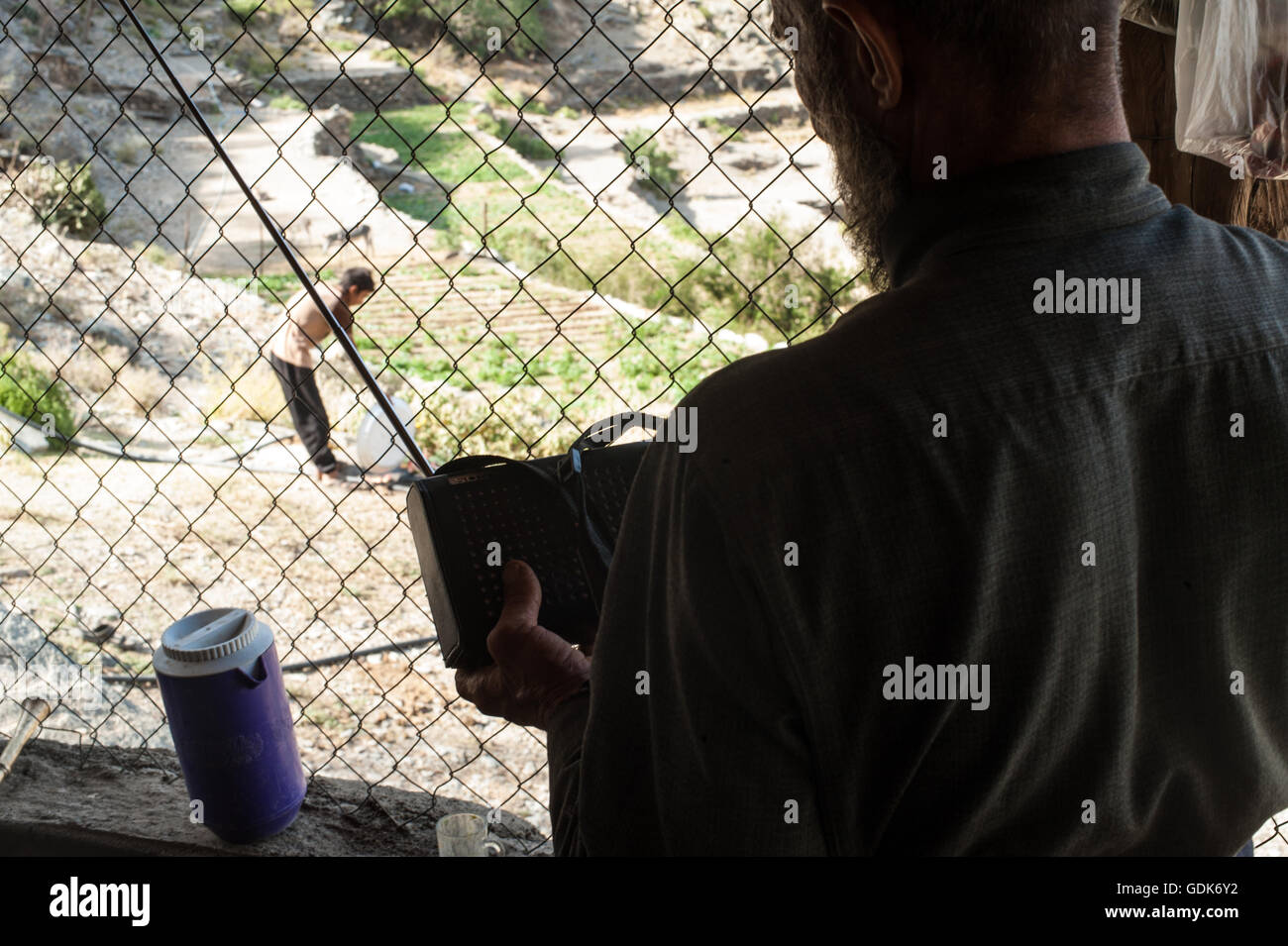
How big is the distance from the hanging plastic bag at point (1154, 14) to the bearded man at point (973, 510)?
637 mm

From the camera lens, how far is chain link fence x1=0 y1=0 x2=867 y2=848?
3.32 m

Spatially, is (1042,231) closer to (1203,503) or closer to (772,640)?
(1203,503)

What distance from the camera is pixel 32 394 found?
7.48 meters

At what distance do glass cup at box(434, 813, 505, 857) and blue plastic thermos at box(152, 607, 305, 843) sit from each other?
289 millimetres

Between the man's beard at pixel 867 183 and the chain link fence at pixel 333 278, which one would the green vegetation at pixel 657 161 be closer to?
the chain link fence at pixel 333 278

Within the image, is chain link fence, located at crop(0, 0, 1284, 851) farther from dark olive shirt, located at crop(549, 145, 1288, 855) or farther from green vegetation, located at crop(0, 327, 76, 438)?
dark olive shirt, located at crop(549, 145, 1288, 855)

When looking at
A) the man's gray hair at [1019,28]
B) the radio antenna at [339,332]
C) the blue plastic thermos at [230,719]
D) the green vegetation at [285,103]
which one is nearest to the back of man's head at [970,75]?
the man's gray hair at [1019,28]

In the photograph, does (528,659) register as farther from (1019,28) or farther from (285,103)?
(285,103)

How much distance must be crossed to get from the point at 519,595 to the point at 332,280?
9389 millimetres
